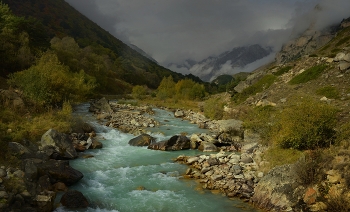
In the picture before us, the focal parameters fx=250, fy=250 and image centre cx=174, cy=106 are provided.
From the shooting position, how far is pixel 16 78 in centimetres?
3444

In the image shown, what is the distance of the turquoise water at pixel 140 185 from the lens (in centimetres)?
1487

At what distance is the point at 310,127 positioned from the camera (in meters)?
17.2

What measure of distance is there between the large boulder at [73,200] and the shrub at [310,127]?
14.3 m

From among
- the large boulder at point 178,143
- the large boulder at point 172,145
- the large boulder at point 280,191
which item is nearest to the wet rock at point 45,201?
the large boulder at point 280,191

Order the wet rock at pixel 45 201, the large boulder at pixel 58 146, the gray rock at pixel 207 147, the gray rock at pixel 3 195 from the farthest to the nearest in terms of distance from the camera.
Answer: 1. the gray rock at pixel 207 147
2. the large boulder at pixel 58 146
3. the wet rock at pixel 45 201
4. the gray rock at pixel 3 195

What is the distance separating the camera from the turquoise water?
14867 mm

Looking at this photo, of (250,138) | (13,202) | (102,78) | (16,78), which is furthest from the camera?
(102,78)

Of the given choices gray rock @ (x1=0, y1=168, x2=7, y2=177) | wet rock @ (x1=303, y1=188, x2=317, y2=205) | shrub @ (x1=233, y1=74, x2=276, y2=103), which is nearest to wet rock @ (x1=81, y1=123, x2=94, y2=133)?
gray rock @ (x1=0, y1=168, x2=7, y2=177)

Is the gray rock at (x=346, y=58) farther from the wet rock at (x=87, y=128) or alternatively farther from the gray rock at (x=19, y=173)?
the gray rock at (x=19, y=173)

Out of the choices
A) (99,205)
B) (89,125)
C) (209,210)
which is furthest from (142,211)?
(89,125)

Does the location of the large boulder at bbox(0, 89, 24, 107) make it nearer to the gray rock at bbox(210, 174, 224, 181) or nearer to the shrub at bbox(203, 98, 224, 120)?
the gray rock at bbox(210, 174, 224, 181)

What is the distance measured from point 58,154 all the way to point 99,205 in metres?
8.16

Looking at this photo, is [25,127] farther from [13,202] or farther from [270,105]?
[270,105]

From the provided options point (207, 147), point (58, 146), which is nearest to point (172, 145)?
point (207, 147)
